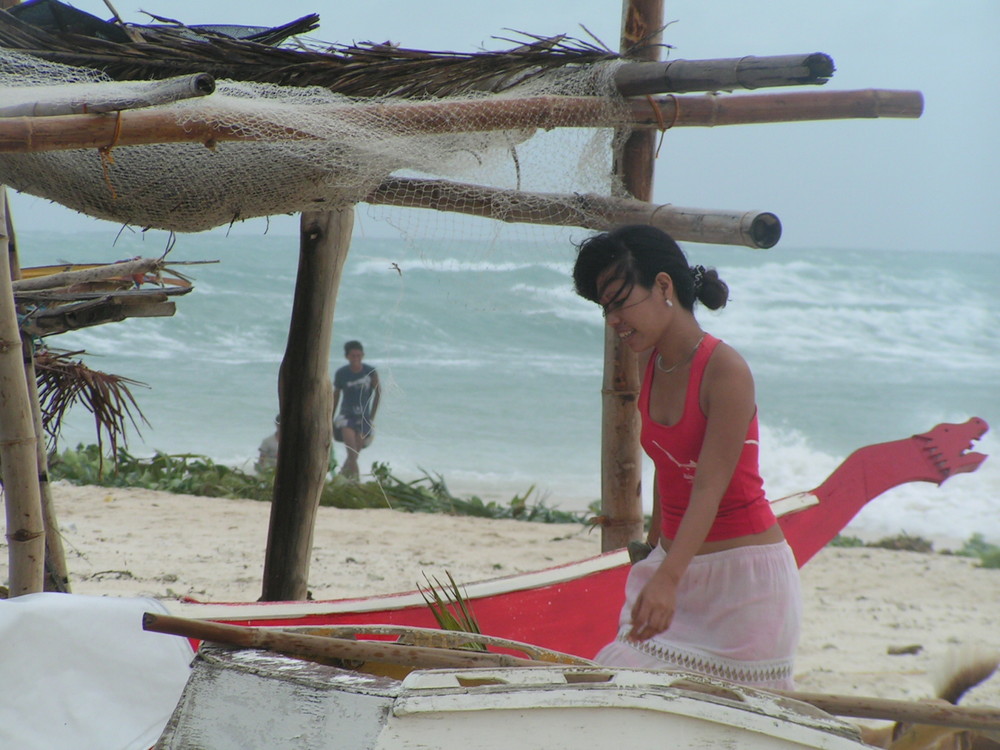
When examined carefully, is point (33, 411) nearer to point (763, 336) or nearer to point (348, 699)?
point (348, 699)

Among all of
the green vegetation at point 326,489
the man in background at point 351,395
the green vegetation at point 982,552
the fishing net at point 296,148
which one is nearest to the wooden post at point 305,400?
A: the fishing net at point 296,148

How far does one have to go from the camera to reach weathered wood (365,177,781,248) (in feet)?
7.80

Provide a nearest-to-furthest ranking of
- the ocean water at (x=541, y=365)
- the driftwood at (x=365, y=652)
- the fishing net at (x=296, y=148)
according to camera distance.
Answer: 1. the driftwood at (x=365, y=652)
2. the fishing net at (x=296, y=148)
3. the ocean water at (x=541, y=365)

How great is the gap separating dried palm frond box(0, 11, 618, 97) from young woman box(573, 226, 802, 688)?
76 centimetres

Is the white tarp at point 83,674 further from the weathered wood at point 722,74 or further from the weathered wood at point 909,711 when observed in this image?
the weathered wood at point 722,74

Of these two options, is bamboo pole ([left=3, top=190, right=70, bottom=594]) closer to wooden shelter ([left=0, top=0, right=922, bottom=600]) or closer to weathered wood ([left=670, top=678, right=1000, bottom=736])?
wooden shelter ([left=0, top=0, right=922, bottom=600])

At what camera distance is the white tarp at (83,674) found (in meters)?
1.90

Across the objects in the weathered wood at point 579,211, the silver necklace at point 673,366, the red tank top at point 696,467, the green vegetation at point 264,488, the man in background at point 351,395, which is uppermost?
the weathered wood at point 579,211

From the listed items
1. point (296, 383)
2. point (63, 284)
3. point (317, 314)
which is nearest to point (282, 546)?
point (296, 383)

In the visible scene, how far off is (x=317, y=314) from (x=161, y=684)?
4.03 ft

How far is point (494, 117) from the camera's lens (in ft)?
7.39

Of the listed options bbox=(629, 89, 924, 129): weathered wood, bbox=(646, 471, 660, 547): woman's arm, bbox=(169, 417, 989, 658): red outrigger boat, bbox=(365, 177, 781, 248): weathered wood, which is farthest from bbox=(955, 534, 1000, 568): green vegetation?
bbox=(646, 471, 660, 547): woman's arm

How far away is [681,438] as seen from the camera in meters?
1.89

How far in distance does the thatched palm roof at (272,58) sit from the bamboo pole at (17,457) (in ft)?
1.72
